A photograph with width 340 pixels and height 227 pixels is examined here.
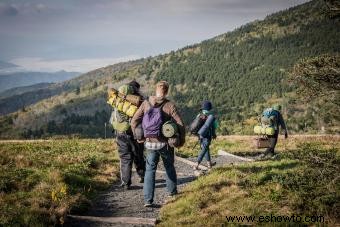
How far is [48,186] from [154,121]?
3.57 m

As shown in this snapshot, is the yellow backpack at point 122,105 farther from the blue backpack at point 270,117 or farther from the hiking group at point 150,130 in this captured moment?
the blue backpack at point 270,117

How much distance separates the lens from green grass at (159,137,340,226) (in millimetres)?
8688

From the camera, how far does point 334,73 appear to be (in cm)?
877

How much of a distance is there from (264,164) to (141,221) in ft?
22.4

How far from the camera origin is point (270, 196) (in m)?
10.3

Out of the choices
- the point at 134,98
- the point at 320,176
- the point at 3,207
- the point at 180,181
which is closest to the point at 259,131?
the point at 180,181

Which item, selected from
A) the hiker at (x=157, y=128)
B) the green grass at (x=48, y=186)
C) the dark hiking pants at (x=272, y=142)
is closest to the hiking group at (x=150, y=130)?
the hiker at (x=157, y=128)

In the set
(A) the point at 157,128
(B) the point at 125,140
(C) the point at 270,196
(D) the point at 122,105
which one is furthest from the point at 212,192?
(D) the point at 122,105

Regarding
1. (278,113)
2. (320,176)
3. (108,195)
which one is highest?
(278,113)

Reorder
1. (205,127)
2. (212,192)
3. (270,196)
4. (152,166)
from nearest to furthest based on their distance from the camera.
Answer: (270,196) → (152,166) → (212,192) → (205,127)

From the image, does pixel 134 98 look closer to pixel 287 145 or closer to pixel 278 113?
pixel 278 113

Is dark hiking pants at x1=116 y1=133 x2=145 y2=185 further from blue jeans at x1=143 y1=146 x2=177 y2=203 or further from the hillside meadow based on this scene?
blue jeans at x1=143 y1=146 x2=177 y2=203

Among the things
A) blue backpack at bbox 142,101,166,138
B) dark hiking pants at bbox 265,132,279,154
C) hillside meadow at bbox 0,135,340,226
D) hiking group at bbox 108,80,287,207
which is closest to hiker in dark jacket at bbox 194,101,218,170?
hiking group at bbox 108,80,287,207

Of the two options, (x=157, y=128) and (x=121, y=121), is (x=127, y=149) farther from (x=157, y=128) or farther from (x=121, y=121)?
(x=157, y=128)
